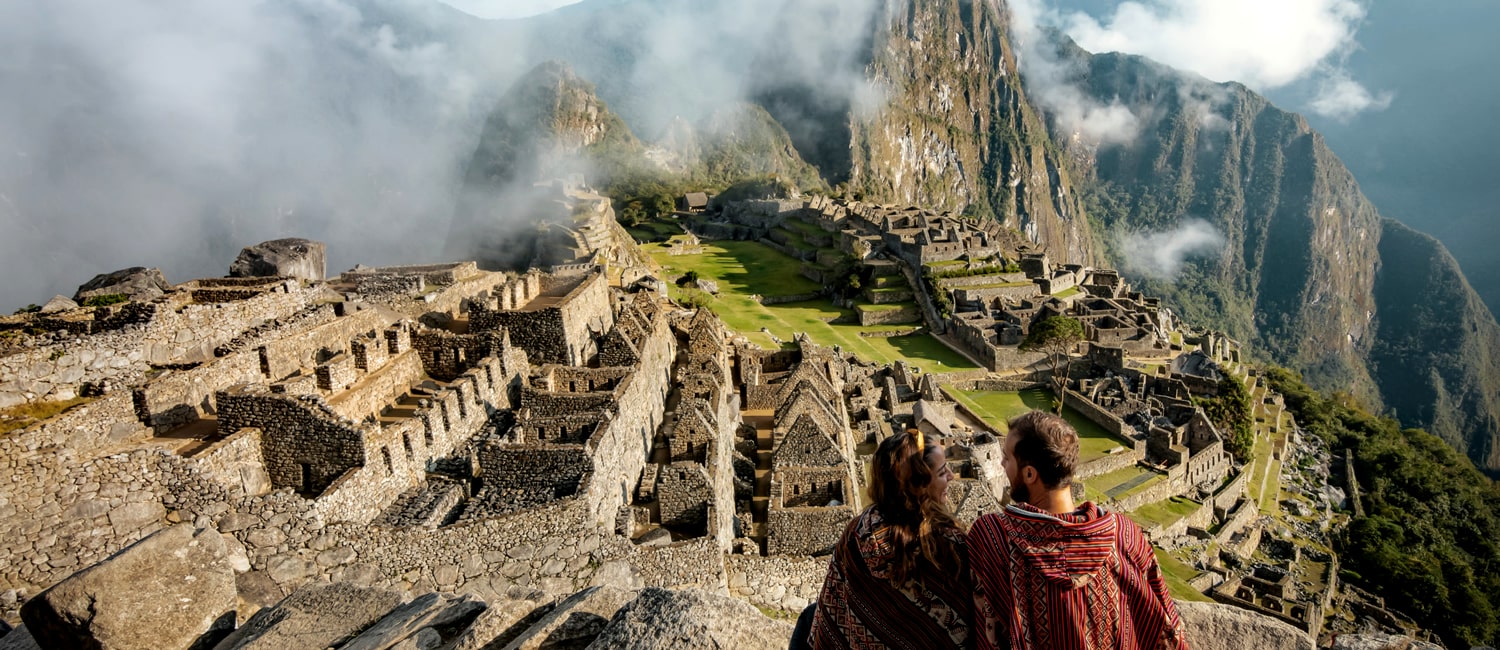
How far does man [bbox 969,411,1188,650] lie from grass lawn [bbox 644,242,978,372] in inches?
1223

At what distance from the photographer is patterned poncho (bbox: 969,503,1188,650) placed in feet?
13.9

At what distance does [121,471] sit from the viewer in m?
9.50

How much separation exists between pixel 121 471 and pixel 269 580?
2248 mm

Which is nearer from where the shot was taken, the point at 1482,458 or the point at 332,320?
the point at 332,320

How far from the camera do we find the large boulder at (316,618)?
6.29 meters

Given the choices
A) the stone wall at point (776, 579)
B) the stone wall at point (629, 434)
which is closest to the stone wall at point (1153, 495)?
the stone wall at point (629, 434)

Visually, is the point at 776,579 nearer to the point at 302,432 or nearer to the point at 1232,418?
the point at 302,432

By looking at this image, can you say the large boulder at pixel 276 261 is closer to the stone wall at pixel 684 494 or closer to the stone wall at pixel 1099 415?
the stone wall at pixel 684 494

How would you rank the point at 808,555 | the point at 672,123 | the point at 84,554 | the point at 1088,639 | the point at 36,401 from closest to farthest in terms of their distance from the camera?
the point at 1088,639
the point at 84,554
the point at 36,401
the point at 808,555
the point at 672,123

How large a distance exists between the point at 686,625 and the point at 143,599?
467 centimetres

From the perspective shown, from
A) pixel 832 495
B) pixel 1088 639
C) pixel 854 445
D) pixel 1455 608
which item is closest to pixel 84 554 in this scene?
pixel 1088 639

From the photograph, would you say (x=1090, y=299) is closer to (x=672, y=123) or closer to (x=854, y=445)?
(x=854, y=445)

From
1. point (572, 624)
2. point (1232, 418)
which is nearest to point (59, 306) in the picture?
point (572, 624)

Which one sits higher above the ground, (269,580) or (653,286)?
(653,286)
